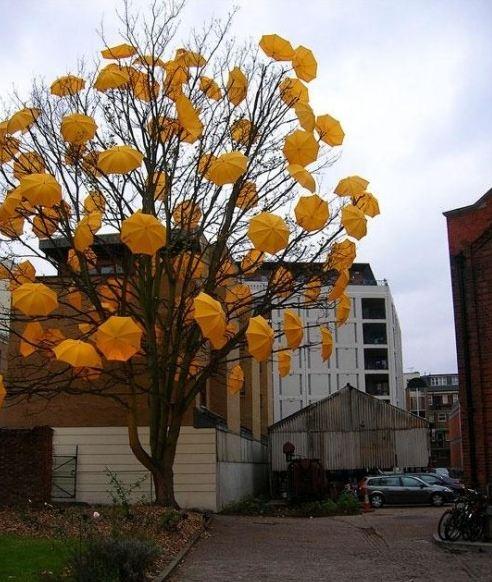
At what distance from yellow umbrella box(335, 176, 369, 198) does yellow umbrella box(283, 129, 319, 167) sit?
1181 millimetres

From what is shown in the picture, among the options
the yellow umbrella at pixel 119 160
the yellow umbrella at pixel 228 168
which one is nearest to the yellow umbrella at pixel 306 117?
the yellow umbrella at pixel 228 168

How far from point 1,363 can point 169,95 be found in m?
26.1

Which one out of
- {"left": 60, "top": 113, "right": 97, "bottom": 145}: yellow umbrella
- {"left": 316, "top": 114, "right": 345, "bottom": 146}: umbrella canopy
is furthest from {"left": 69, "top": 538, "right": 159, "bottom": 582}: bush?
{"left": 316, "top": 114, "right": 345, "bottom": 146}: umbrella canopy

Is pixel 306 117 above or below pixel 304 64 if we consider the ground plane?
below

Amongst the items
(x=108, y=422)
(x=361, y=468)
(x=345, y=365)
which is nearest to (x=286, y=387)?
(x=345, y=365)

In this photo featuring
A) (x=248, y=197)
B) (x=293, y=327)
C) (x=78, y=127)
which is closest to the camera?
(x=293, y=327)

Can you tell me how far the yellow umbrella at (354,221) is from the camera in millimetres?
16500

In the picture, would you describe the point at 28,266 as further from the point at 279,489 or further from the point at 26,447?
the point at 279,489

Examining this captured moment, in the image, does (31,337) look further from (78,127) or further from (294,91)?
(294,91)

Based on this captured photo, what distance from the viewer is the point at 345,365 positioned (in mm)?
87750

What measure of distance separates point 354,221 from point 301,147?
1979mm

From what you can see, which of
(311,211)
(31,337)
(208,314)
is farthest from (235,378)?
(208,314)

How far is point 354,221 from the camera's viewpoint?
16.5 metres

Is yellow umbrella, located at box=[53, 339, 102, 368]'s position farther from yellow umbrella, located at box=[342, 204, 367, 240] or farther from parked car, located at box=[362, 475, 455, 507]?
parked car, located at box=[362, 475, 455, 507]
